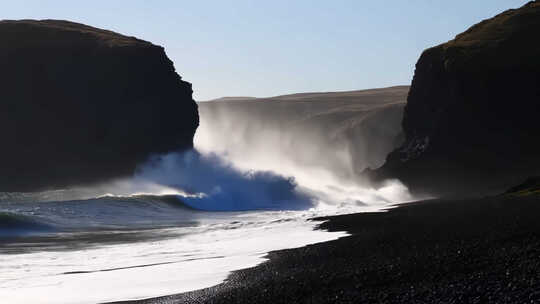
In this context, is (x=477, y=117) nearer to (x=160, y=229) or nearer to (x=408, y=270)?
(x=160, y=229)

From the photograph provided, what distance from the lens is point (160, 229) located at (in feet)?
131

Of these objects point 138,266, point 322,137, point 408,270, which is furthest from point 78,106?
point 322,137

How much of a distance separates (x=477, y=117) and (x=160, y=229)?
115ft

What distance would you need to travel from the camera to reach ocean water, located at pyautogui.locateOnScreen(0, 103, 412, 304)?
20812mm

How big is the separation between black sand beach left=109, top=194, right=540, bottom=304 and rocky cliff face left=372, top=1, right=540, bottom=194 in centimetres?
3900

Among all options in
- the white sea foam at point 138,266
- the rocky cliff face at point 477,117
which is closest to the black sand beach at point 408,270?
the white sea foam at point 138,266

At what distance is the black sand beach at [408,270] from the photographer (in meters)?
14.3

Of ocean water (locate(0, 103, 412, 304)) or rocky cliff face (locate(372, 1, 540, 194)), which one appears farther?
rocky cliff face (locate(372, 1, 540, 194))

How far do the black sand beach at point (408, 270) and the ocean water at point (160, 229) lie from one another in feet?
5.21

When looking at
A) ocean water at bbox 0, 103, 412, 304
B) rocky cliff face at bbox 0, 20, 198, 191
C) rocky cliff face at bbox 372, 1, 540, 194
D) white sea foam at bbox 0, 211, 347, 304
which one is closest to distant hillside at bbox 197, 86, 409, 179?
rocky cliff face at bbox 0, 20, 198, 191

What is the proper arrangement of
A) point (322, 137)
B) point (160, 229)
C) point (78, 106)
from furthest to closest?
1. point (322, 137)
2. point (78, 106)
3. point (160, 229)

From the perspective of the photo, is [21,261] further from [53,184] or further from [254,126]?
[254,126]

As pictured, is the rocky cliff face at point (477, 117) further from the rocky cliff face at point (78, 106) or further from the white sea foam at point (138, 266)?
the white sea foam at point (138, 266)

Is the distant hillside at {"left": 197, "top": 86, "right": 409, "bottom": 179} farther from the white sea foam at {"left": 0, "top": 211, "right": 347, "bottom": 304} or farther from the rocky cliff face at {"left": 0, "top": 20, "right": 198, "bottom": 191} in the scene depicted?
the white sea foam at {"left": 0, "top": 211, "right": 347, "bottom": 304}
